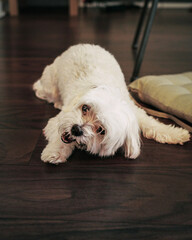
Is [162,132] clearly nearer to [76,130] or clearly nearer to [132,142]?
[132,142]

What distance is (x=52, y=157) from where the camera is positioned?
101 cm

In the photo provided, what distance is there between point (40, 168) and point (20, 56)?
1.71 meters

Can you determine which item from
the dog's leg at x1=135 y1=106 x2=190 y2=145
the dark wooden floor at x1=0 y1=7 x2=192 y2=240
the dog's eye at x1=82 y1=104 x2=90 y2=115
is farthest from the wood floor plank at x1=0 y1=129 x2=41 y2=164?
the dog's leg at x1=135 y1=106 x2=190 y2=145

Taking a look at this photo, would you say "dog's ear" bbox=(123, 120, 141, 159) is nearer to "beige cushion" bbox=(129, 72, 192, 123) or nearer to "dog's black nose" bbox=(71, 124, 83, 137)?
"dog's black nose" bbox=(71, 124, 83, 137)

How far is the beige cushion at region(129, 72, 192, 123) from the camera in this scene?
131 cm

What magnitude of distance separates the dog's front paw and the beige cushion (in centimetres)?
64

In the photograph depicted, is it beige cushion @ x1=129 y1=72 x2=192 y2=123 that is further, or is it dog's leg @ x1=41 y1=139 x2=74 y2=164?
beige cushion @ x1=129 y1=72 x2=192 y2=123

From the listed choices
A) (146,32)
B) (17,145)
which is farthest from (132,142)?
(146,32)

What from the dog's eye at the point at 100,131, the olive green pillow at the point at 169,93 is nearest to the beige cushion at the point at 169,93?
the olive green pillow at the point at 169,93

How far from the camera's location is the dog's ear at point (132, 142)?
0.95m

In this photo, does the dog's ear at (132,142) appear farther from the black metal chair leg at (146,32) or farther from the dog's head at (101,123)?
the black metal chair leg at (146,32)

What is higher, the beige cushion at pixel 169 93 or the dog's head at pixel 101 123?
the dog's head at pixel 101 123

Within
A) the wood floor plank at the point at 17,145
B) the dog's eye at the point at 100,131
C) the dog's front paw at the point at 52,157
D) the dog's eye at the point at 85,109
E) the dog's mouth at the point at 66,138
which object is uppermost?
the dog's eye at the point at 85,109

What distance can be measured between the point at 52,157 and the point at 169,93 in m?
0.73
